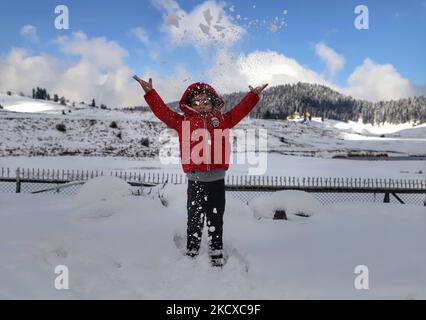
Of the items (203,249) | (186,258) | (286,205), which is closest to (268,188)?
(286,205)

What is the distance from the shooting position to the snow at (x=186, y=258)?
2857 millimetres

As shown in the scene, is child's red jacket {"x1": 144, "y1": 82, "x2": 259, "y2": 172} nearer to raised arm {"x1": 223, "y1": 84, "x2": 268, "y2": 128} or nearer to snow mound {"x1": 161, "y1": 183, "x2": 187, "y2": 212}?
raised arm {"x1": 223, "y1": 84, "x2": 268, "y2": 128}

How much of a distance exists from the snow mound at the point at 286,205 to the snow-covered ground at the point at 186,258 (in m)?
0.02

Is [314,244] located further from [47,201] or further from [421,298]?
[47,201]

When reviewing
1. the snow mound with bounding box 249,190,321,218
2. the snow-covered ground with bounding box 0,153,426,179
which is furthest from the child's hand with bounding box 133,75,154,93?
the snow-covered ground with bounding box 0,153,426,179

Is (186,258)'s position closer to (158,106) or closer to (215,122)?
(215,122)

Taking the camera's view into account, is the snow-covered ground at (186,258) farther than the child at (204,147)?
No

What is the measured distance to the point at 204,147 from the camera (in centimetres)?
350

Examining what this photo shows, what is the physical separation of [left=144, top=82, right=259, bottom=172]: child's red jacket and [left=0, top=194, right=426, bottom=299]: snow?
1.07 m

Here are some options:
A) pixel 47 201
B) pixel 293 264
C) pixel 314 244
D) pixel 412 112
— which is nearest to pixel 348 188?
pixel 314 244

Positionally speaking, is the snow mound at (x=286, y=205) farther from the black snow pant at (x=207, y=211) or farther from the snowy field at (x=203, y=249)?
the black snow pant at (x=207, y=211)

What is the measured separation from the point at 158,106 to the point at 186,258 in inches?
66.1

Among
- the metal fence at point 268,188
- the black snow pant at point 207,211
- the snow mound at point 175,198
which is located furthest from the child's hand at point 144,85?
the metal fence at point 268,188
